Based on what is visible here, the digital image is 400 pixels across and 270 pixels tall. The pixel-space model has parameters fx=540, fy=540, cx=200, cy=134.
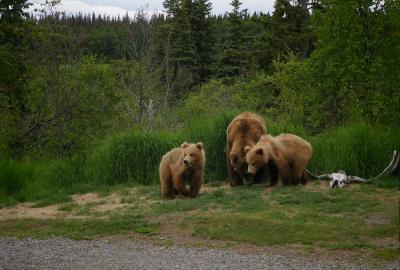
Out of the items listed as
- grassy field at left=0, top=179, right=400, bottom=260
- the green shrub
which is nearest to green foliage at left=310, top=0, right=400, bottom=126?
the green shrub

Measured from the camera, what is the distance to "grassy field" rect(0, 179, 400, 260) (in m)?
7.51

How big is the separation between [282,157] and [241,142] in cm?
104

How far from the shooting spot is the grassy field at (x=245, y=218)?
7.51 metres

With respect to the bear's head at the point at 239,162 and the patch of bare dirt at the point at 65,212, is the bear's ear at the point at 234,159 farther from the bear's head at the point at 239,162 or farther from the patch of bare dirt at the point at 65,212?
the patch of bare dirt at the point at 65,212

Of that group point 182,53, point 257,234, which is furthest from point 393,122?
point 182,53

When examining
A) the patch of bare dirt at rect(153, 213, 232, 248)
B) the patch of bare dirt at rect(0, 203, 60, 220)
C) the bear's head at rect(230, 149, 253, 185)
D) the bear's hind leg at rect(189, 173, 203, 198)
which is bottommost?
the patch of bare dirt at rect(0, 203, 60, 220)

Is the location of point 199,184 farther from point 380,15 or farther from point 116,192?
point 380,15

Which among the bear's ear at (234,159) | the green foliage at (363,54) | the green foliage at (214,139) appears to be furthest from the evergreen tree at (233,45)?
the bear's ear at (234,159)

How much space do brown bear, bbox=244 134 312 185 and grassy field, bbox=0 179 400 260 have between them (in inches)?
14.7

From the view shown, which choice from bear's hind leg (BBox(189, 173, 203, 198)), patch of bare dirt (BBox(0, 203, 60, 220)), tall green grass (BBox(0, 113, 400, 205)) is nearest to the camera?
patch of bare dirt (BBox(0, 203, 60, 220))

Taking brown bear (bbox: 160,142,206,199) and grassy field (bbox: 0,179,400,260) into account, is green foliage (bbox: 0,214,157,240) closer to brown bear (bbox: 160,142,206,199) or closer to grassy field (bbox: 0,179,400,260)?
grassy field (bbox: 0,179,400,260)

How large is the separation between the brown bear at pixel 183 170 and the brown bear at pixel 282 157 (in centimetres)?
104

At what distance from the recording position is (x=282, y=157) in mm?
10898

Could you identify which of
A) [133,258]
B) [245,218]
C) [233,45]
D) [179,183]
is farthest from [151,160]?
[233,45]
